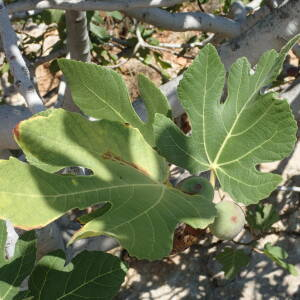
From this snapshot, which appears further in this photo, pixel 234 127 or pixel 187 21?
pixel 187 21

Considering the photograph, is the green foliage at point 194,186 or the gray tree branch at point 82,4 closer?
the green foliage at point 194,186

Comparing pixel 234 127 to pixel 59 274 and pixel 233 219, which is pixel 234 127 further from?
pixel 59 274

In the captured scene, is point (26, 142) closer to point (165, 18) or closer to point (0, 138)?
point (0, 138)

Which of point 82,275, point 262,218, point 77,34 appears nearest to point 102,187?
point 82,275

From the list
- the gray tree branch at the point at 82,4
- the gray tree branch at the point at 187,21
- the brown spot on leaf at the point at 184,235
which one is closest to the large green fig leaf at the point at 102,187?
the brown spot on leaf at the point at 184,235

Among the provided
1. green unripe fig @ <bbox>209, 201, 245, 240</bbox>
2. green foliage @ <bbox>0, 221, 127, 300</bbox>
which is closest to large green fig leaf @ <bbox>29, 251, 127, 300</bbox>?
green foliage @ <bbox>0, 221, 127, 300</bbox>

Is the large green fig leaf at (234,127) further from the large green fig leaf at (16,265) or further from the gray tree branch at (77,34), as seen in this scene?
the gray tree branch at (77,34)
